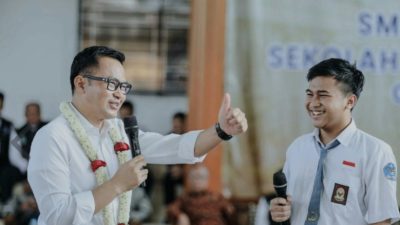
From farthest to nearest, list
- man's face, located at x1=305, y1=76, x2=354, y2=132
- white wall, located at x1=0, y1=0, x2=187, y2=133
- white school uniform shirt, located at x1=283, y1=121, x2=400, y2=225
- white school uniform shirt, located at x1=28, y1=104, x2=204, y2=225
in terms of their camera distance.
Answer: white wall, located at x1=0, y1=0, x2=187, y2=133 → man's face, located at x1=305, y1=76, x2=354, y2=132 → white school uniform shirt, located at x1=283, y1=121, x2=400, y2=225 → white school uniform shirt, located at x1=28, y1=104, x2=204, y2=225

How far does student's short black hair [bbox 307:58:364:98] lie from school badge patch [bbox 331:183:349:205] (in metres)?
0.42

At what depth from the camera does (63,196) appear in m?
3.12

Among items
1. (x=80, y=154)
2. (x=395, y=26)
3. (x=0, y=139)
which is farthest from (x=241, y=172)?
(x=80, y=154)

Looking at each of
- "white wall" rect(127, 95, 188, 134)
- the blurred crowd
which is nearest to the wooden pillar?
the blurred crowd

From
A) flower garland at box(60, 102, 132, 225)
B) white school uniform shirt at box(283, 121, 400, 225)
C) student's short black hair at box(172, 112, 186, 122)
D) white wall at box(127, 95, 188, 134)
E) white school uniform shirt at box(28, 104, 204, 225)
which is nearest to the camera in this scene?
white school uniform shirt at box(28, 104, 204, 225)

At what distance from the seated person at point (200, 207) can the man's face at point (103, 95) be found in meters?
3.01

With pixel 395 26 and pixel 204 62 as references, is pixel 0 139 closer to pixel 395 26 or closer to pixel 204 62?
pixel 204 62

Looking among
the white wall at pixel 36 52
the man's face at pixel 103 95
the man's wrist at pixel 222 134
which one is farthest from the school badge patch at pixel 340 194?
the white wall at pixel 36 52

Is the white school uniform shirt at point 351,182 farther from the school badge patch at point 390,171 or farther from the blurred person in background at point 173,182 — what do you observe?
the blurred person in background at point 173,182

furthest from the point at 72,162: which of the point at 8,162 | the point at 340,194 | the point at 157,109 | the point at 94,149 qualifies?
the point at 157,109

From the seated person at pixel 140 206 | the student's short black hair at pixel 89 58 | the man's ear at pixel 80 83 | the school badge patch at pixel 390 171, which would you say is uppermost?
the student's short black hair at pixel 89 58

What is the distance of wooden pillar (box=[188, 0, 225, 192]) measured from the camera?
6.33 meters

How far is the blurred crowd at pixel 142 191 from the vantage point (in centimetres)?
638

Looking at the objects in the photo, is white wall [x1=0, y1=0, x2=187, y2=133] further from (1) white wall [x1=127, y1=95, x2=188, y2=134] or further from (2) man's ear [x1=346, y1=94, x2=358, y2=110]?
(2) man's ear [x1=346, y1=94, x2=358, y2=110]
